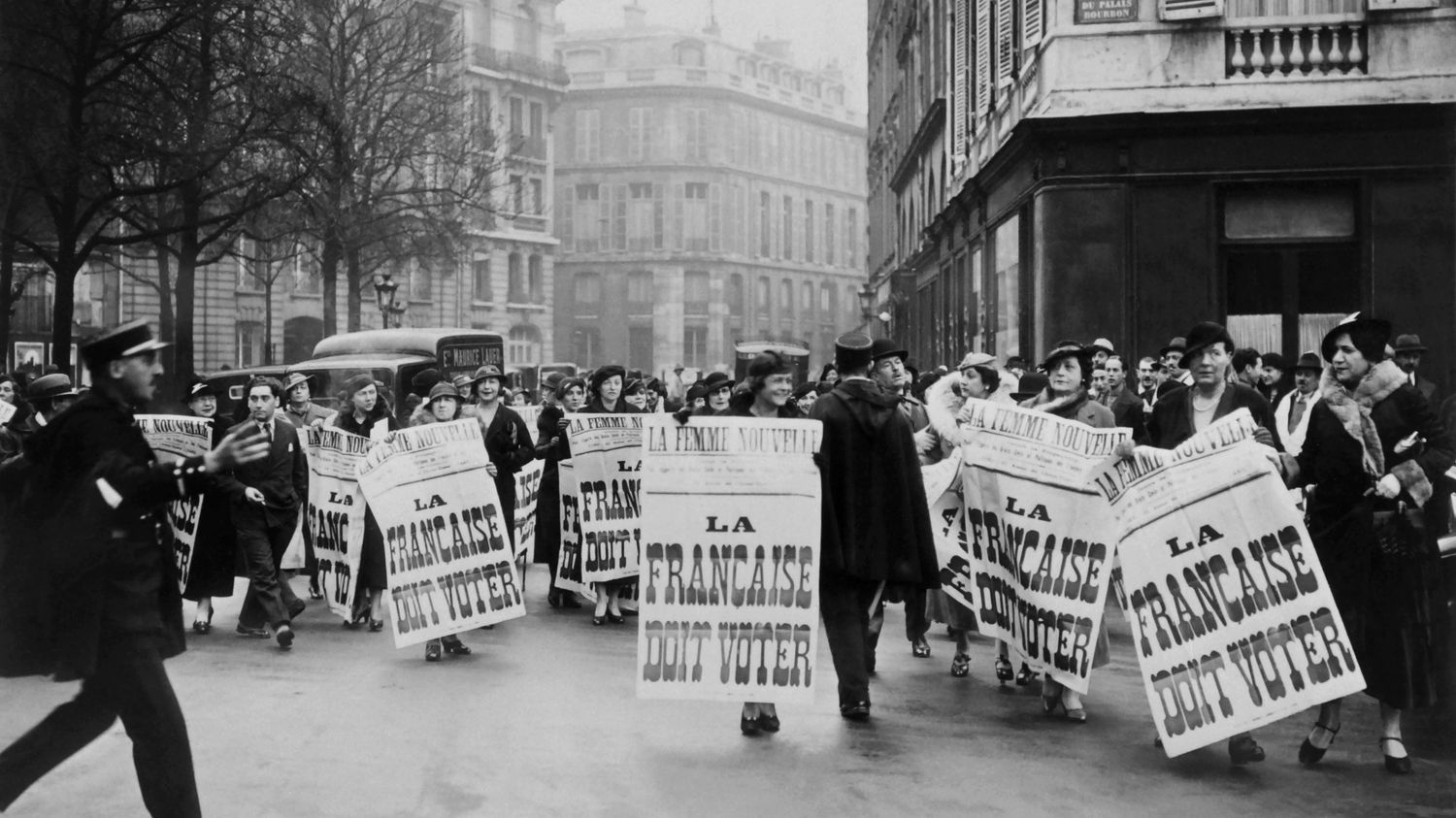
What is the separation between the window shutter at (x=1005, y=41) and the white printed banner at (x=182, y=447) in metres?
14.0

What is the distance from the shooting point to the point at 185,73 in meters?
21.3

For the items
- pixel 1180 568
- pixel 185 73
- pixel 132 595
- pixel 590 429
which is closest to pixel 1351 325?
pixel 1180 568

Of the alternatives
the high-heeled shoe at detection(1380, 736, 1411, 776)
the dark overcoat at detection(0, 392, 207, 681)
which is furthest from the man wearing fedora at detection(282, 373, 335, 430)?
the high-heeled shoe at detection(1380, 736, 1411, 776)

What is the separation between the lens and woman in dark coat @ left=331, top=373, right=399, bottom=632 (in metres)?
11.4

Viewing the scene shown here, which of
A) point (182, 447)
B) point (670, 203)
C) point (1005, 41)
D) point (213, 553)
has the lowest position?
point (213, 553)

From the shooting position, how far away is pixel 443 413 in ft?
36.5

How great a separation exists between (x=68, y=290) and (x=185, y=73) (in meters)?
3.20

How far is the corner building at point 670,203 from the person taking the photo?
9325cm

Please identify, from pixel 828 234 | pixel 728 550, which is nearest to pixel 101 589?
pixel 728 550

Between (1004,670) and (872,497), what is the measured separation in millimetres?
1877

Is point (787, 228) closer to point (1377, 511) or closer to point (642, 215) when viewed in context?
point (642, 215)

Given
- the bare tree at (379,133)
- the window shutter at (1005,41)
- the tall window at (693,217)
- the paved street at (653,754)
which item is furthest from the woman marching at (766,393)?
the tall window at (693,217)

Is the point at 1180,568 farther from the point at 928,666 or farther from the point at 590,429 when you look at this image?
the point at 590,429

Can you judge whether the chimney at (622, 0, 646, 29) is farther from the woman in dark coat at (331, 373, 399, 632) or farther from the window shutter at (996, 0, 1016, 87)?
the woman in dark coat at (331, 373, 399, 632)
